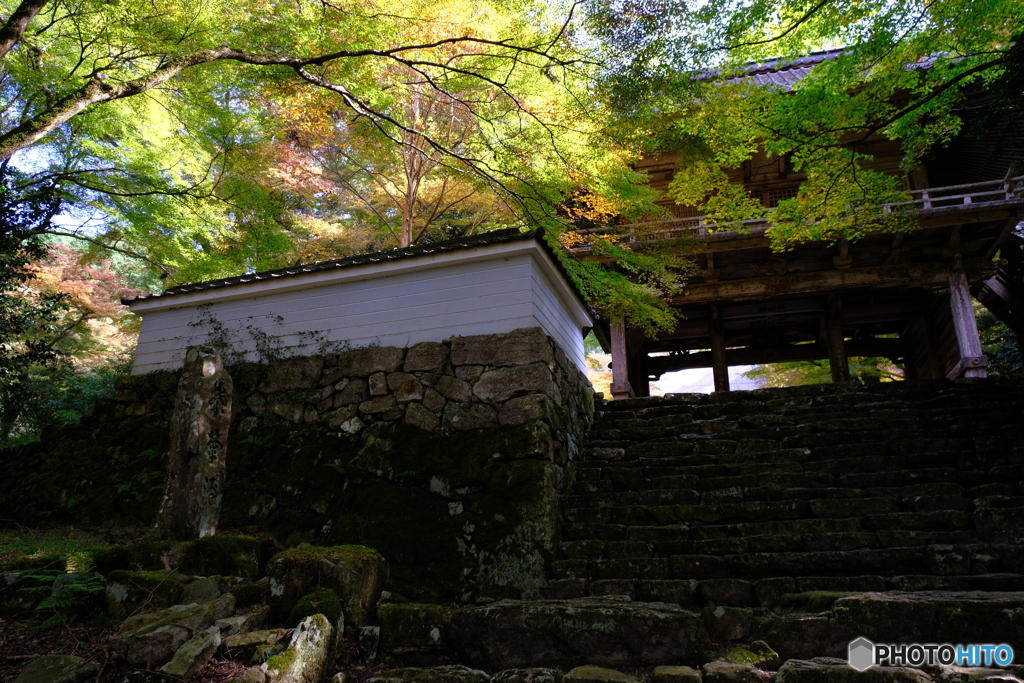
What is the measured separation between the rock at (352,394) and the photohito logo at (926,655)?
578 cm

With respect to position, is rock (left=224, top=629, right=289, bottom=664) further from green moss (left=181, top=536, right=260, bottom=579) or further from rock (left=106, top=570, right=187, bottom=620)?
green moss (left=181, top=536, right=260, bottom=579)

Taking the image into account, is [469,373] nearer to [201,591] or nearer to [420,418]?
[420,418]

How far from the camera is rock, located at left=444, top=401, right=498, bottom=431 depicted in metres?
6.96

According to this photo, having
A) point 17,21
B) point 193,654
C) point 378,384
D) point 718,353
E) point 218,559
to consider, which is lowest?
point 193,654

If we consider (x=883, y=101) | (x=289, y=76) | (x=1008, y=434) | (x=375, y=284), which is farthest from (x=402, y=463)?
(x=883, y=101)

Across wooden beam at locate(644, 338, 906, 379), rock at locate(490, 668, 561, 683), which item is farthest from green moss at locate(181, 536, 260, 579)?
wooden beam at locate(644, 338, 906, 379)

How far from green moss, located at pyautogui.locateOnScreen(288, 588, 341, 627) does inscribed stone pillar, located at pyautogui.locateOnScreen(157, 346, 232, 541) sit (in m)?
1.62

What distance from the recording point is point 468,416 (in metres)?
7.05

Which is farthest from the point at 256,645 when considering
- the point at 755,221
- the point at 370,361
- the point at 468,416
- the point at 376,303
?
the point at 755,221

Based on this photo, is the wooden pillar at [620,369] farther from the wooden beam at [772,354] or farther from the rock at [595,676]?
the rock at [595,676]

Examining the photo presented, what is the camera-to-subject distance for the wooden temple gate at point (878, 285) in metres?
11.9

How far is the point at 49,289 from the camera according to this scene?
1340 centimetres

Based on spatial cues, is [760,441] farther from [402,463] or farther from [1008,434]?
[402,463]

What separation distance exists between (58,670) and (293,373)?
16.5 feet
